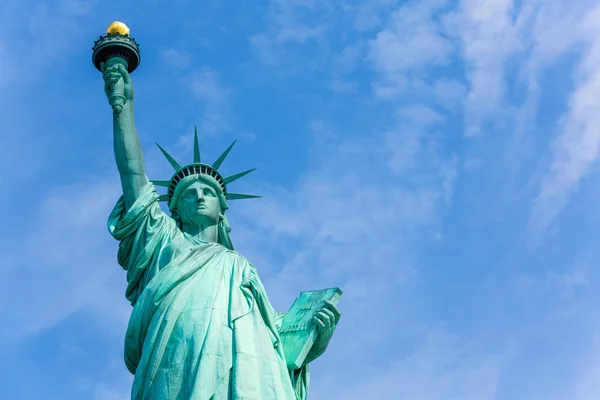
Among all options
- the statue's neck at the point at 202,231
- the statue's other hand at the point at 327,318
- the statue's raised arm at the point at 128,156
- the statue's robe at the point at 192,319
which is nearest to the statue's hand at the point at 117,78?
the statue's raised arm at the point at 128,156

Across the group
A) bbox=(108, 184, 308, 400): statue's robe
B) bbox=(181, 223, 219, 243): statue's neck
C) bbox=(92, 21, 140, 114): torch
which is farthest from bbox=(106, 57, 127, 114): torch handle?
bbox=(181, 223, 219, 243): statue's neck

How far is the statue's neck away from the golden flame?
280 cm

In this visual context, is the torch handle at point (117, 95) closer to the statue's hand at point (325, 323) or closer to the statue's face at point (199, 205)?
the statue's face at point (199, 205)

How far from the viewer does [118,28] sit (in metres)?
15.3

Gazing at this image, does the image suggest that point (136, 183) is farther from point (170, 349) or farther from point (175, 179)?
point (170, 349)

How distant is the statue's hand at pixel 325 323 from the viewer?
14188mm

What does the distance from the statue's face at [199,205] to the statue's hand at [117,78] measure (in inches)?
60.4

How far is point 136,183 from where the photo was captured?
14391 mm

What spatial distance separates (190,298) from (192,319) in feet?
1.20

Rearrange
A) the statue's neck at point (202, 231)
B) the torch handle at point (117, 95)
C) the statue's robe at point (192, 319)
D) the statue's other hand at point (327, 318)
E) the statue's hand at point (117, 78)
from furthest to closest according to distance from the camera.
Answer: the statue's neck at point (202, 231) → the statue's hand at point (117, 78) → the torch handle at point (117, 95) → the statue's other hand at point (327, 318) → the statue's robe at point (192, 319)

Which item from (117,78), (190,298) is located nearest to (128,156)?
(117,78)

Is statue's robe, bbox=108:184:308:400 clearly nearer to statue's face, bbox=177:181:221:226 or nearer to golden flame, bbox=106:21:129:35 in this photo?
statue's face, bbox=177:181:221:226

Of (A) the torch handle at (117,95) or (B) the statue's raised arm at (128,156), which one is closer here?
(B) the statue's raised arm at (128,156)

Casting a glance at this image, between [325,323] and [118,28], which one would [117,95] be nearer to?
[118,28]
